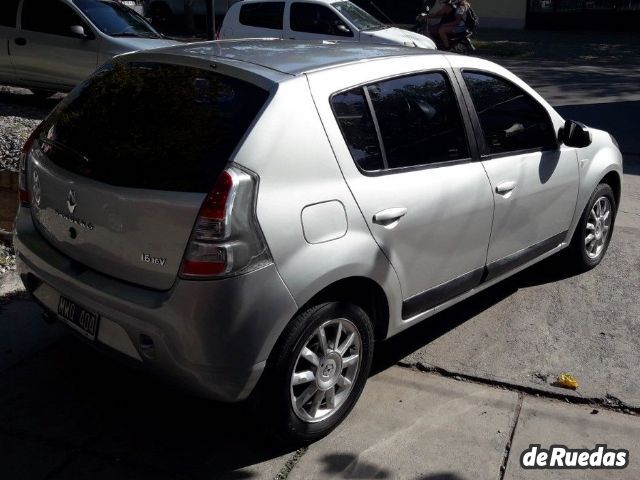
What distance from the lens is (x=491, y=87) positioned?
4.63m

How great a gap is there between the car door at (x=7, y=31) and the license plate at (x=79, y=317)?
9185 millimetres

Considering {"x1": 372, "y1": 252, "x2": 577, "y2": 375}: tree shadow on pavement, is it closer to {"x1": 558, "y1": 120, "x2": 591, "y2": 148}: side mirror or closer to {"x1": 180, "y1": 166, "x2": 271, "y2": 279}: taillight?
{"x1": 558, "y1": 120, "x2": 591, "y2": 148}: side mirror

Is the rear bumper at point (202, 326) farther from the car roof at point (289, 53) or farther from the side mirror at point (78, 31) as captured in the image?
the side mirror at point (78, 31)

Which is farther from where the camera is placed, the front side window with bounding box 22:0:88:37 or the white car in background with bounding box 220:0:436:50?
the white car in background with bounding box 220:0:436:50

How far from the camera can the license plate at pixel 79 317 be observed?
3459mm

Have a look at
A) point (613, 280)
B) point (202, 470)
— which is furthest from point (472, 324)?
point (202, 470)

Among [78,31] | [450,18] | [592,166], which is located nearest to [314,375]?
[592,166]

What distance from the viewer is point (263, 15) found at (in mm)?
15711

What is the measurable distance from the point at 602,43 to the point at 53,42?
18924 mm

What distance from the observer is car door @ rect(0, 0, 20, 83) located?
11.6 meters

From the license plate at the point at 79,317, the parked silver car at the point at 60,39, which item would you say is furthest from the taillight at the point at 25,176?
the parked silver car at the point at 60,39

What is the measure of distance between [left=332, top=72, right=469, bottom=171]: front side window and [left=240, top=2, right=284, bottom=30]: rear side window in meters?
11.8

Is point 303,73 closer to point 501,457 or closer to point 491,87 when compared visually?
point 491,87

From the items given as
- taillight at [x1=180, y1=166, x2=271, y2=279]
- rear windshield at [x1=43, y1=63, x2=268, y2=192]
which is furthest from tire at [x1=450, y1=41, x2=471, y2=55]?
taillight at [x1=180, y1=166, x2=271, y2=279]
